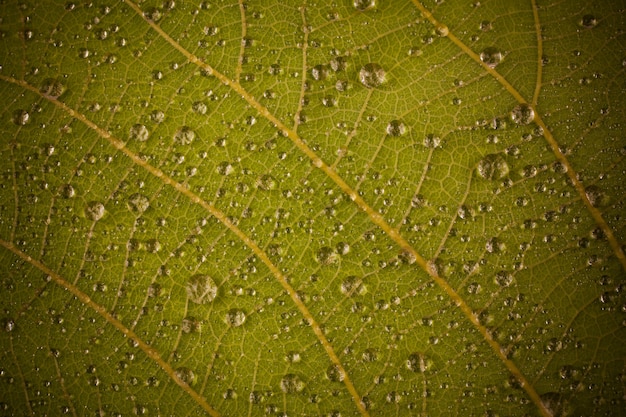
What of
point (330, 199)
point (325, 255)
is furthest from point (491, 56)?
point (325, 255)

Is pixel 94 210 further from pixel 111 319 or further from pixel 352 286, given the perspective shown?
pixel 352 286

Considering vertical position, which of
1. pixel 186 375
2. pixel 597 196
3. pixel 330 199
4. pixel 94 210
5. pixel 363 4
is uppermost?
pixel 363 4

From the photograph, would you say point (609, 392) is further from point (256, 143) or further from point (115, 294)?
point (115, 294)

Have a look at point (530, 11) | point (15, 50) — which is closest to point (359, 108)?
point (530, 11)

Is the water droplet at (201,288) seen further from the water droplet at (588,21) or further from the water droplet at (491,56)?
the water droplet at (588,21)

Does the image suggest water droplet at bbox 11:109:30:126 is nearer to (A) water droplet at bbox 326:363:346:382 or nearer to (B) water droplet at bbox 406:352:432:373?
(A) water droplet at bbox 326:363:346:382

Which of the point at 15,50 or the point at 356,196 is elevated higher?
the point at 356,196
